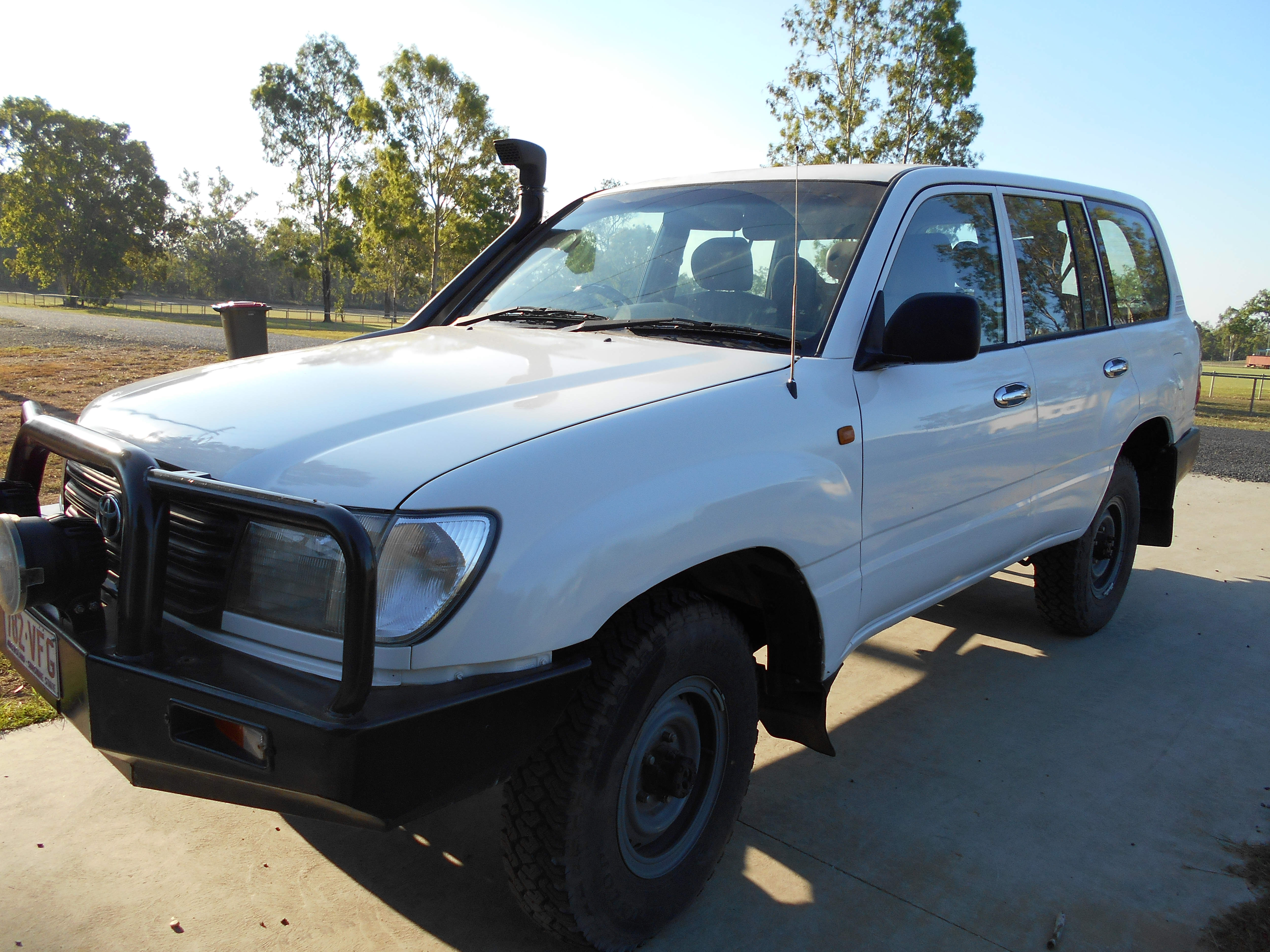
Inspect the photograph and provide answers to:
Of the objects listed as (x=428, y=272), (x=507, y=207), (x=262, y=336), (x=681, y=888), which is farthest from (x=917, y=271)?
(x=428, y=272)

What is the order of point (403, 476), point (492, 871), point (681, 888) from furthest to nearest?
point (492, 871)
point (681, 888)
point (403, 476)

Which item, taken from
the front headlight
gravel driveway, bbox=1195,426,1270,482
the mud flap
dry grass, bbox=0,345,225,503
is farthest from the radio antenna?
gravel driveway, bbox=1195,426,1270,482

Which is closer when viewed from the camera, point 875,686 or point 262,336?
point 875,686

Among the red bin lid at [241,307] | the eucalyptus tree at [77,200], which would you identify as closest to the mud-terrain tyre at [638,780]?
the red bin lid at [241,307]

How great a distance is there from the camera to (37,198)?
59688mm

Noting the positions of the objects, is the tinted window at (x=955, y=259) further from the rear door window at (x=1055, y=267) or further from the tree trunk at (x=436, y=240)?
the tree trunk at (x=436, y=240)

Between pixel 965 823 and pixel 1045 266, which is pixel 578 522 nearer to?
pixel 965 823

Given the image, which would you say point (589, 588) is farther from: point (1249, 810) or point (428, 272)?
point (428, 272)

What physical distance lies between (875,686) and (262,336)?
20.3 feet

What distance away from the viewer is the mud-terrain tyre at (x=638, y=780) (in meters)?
1.92

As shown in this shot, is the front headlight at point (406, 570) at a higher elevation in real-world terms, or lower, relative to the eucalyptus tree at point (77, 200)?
lower

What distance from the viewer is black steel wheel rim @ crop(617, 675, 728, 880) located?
2094 millimetres

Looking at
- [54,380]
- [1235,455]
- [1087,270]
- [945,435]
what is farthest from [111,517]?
[1235,455]

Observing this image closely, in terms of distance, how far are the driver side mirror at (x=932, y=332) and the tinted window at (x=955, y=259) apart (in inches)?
7.9
